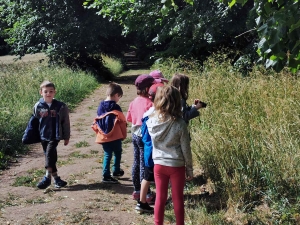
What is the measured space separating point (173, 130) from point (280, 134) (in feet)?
4.94

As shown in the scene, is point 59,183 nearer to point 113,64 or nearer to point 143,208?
point 143,208

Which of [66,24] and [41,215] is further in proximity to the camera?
[66,24]

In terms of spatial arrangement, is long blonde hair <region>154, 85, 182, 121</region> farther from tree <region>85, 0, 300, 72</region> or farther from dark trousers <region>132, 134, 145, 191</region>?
dark trousers <region>132, 134, 145, 191</region>

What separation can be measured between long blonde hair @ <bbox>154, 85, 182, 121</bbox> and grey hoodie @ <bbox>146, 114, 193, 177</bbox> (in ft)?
0.21

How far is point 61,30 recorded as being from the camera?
2347cm

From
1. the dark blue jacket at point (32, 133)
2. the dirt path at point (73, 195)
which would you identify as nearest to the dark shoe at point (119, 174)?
the dirt path at point (73, 195)

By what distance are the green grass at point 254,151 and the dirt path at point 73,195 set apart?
0.99 m

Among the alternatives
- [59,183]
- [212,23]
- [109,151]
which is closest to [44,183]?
[59,183]

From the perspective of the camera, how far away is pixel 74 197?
255 inches

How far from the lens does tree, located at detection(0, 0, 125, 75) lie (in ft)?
76.9

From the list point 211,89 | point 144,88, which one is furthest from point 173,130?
point 211,89

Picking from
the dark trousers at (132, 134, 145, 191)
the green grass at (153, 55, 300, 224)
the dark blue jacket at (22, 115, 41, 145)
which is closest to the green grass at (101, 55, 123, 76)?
the green grass at (153, 55, 300, 224)

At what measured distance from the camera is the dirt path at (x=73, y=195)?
570 centimetres

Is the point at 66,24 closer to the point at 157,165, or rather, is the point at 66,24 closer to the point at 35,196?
the point at 35,196
